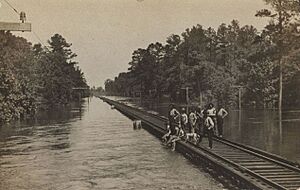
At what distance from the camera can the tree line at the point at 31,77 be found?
18016mm

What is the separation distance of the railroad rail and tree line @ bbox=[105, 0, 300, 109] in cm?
627

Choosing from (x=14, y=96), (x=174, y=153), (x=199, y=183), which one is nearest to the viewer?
(x=199, y=183)

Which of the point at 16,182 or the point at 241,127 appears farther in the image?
the point at 241,127

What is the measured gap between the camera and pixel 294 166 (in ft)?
24.1

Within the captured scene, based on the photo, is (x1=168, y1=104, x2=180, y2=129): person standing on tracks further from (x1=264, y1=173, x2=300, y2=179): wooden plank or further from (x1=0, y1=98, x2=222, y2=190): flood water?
(x1=264, y1=173, x2=300, y2=179): wooden plank

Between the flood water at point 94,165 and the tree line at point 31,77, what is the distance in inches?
110

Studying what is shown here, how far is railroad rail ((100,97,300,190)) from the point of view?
6.20 m

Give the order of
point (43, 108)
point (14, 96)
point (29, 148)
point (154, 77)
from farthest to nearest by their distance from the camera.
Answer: point (154, 77) → point (43, 108) → point (14, 96) → point (29, 148)

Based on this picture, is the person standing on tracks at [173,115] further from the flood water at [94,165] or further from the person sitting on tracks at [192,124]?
the flood water at [94,165]

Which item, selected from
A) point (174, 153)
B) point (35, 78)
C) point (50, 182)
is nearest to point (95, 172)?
point (50, 182)

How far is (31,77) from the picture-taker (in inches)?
964

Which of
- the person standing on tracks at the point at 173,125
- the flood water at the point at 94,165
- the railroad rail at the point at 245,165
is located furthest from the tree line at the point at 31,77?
the railroad rail at the point at 245,165

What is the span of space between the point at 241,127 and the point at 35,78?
42.4 ft

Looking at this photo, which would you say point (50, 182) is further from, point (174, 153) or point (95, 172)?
point (174, 153)
